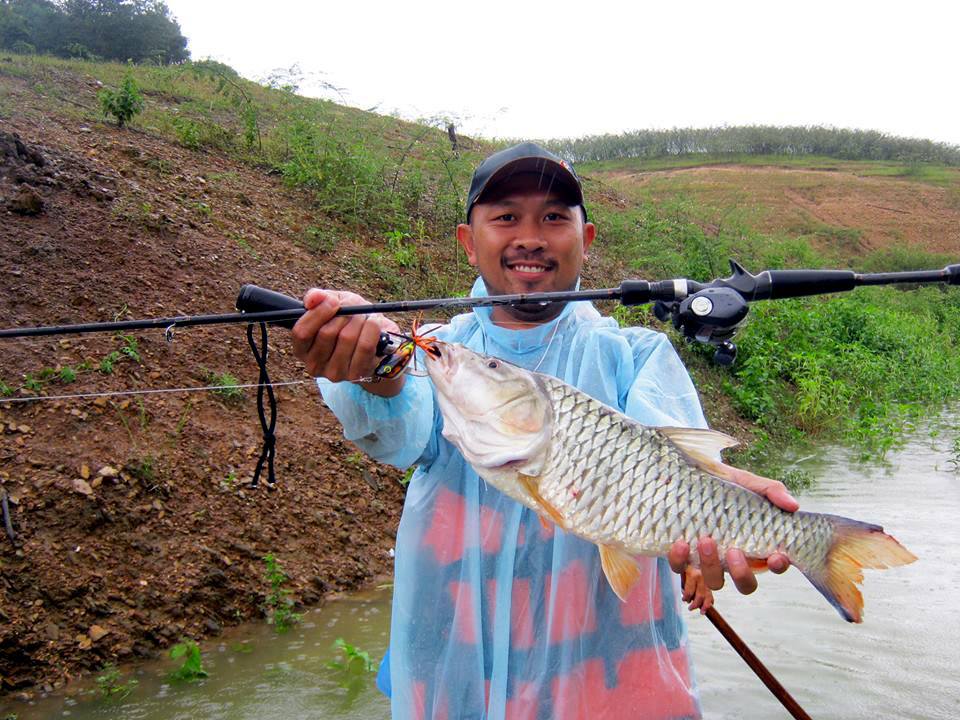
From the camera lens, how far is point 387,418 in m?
2.08

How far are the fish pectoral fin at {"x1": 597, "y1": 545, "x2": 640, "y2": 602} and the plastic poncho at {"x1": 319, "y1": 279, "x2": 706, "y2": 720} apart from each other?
0.10 metres

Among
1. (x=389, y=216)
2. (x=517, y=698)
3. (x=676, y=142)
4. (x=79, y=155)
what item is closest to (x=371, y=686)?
(x=517, y=698)

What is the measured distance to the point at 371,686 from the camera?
12.7ft

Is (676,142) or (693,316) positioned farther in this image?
(676,142)

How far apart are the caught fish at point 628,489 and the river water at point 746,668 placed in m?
2.19

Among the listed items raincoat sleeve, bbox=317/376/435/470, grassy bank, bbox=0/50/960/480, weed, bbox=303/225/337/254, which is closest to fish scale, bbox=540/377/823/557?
raincoat sleeve, bbox=317/376/435/470

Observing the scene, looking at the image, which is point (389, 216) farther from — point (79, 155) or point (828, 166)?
point (828, 166)

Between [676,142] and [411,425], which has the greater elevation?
[676,142]

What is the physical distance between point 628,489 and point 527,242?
832 millimetres

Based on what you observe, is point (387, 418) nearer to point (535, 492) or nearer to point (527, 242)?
point (535, 492)

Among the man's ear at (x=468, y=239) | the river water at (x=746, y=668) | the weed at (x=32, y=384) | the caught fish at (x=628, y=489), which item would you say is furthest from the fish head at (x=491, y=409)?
the weed at (x=32, y=384)

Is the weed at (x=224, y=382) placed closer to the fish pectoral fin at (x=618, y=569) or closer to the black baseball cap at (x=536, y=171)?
the black baseball cap at (x=536, y=171)

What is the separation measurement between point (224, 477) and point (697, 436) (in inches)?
141

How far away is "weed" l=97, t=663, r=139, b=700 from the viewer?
3.69 m
